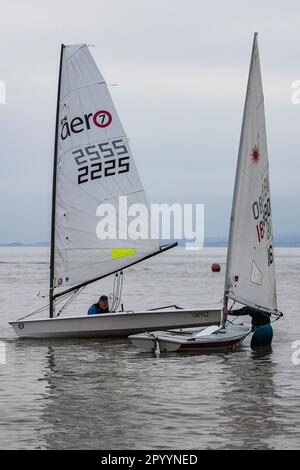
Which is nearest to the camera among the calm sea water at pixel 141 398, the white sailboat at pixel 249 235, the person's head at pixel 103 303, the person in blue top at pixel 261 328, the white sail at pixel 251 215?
the calm sea water at pixel 141 398

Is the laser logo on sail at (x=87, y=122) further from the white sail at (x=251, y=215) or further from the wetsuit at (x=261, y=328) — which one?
the wetsuit at (x=261, y=328)

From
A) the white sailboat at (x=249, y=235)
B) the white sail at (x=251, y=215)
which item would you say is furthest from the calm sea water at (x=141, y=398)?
the white sail at (x=251, y=215)

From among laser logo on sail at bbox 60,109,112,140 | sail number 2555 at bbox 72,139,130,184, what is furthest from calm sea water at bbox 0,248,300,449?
laser logo on sail at bbox 60,109,112,140

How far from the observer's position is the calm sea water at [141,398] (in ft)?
51.2

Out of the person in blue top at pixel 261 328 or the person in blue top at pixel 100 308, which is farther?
the person in blue top at pixel 100 308

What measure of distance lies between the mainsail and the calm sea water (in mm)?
2623

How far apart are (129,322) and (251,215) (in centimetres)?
490

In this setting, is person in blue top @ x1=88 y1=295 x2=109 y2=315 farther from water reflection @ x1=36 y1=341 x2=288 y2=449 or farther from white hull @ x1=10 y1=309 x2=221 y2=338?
water reflection @ x1=36 y1=341 x2=288 y2=449

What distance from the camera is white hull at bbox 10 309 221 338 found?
1063 inches

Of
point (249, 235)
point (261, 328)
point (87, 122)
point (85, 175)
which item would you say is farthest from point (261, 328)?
point (87, 122)

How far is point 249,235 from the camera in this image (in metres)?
25.6

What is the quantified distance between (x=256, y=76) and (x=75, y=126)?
6344 mm
